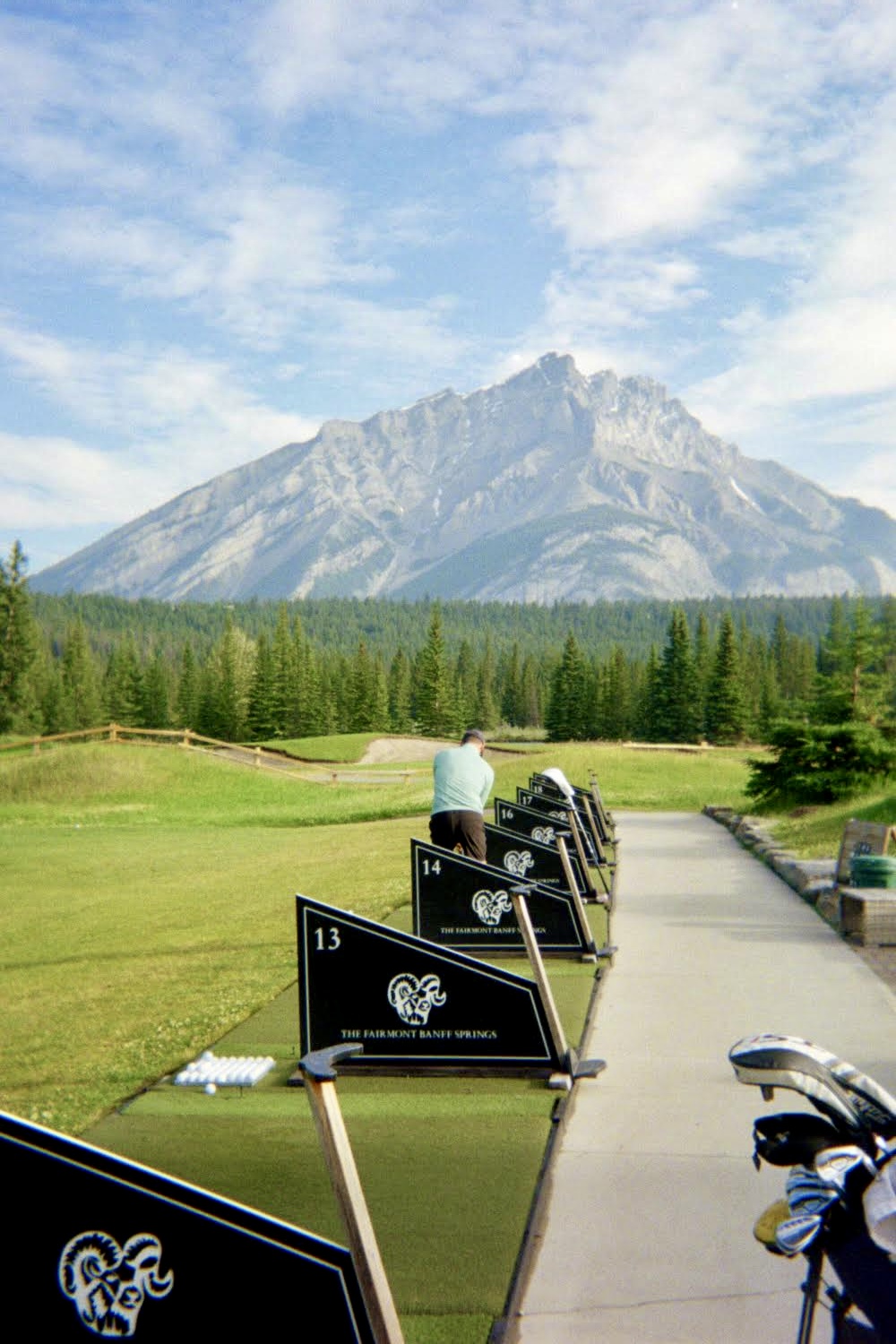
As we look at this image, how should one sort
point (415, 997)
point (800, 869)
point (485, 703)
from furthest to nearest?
point (485, 703), point (800, 869), point (415, 997)

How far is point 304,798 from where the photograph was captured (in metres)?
40.6

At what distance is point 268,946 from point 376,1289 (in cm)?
953

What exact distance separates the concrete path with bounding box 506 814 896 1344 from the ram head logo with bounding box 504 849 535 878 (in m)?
1.11

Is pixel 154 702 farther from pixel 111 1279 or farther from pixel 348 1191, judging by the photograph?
pixel 111 1279

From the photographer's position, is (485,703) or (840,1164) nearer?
(840,1164)

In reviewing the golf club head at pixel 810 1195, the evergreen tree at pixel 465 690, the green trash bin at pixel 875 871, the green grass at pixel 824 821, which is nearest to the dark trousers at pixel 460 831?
the green trash bin at pixel 875 871

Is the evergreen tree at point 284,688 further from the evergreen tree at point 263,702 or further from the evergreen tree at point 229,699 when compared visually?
the evergreen tree at point 229,699

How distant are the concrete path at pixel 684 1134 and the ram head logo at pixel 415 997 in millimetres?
944

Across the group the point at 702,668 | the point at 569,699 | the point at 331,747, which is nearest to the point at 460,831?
the point at 331,747

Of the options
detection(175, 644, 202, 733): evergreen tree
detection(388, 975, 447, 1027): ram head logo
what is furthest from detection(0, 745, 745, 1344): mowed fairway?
detection(175, 644, 202, 733): evergreen tree

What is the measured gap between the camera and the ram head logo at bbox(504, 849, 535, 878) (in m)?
12.2

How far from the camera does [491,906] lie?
34.0ft

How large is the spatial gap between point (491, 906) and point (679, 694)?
284ft

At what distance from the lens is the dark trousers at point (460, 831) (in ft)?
36.9
